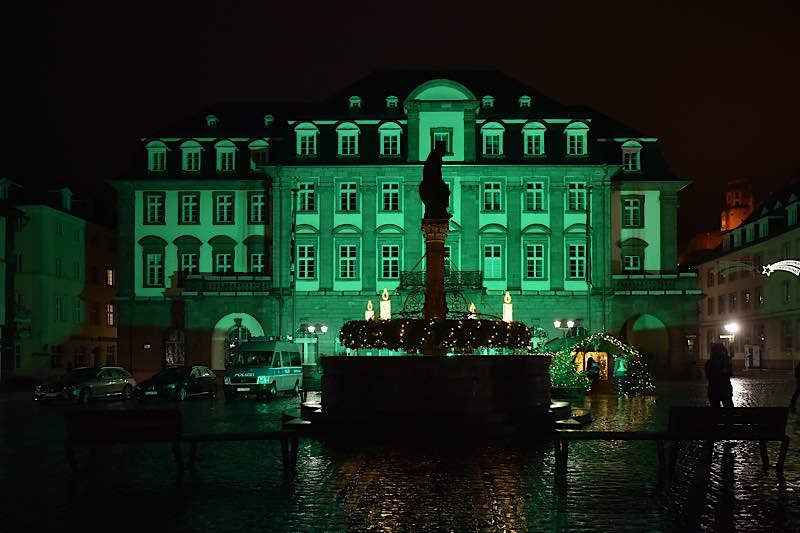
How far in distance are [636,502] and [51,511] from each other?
680cm

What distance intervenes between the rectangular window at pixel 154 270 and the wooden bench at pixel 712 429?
162 ft

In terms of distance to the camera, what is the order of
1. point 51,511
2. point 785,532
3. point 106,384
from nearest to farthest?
point 785,532 < point 51,511 < point 106,384

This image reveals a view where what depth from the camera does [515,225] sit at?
60531 mm

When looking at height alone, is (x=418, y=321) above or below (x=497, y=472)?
above

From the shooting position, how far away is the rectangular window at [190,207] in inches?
2483

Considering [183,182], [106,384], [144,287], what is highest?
[183,182]

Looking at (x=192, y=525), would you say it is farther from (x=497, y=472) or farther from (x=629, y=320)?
(x=629, y=320)

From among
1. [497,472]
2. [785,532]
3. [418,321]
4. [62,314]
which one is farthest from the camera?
[62,314]

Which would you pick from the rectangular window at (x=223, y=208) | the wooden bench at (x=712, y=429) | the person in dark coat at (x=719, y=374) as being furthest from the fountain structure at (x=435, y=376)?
the rectangular window at (x=223, y=208)

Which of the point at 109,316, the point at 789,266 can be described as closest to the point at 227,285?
the point at 109,316

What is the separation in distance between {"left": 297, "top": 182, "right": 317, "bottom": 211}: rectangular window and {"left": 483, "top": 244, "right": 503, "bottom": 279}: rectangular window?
9.76 metres

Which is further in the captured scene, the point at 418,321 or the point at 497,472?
the point at 418,321

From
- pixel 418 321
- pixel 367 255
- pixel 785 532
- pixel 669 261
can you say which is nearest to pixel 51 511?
pixel 785 532

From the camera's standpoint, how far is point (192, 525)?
11.6 meters
